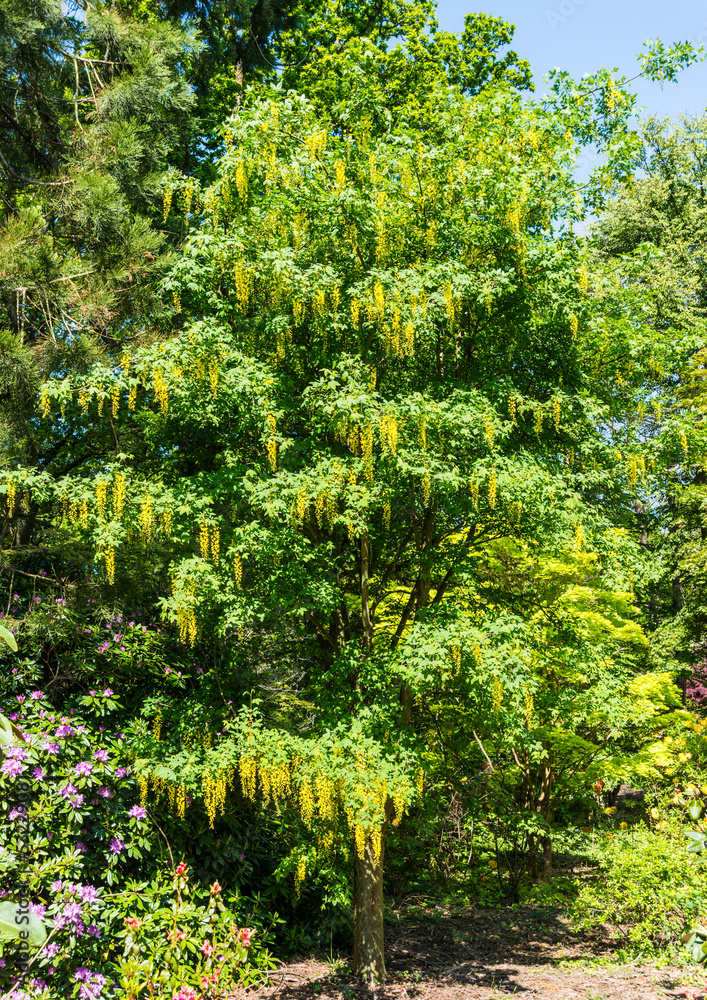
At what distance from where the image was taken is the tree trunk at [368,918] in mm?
7055

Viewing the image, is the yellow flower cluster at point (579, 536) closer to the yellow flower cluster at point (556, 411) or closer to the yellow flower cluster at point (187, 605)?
the yellow flower cluster at point (556, 411)

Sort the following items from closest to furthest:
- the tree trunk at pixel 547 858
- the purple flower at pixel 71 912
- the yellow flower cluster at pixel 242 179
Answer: the purple flower at pixel 71 912
the yellow flower cluster at pixel 242 179
the tree trunk at pixel 547 858

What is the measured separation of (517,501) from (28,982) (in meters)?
4.81

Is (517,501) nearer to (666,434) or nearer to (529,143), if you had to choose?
(666,434)

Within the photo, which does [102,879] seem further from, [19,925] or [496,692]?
[19,925]

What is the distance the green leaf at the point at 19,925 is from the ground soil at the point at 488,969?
5881mm

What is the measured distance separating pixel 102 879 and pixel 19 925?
6.55 metres

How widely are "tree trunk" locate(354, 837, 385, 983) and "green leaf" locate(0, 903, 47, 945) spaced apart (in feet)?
22.2

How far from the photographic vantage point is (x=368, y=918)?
715 centimetres

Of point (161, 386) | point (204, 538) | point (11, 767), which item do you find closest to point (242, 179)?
point (161, 386)

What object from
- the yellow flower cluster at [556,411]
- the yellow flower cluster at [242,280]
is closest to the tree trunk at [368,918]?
the yellow flower cluster at [556,411]

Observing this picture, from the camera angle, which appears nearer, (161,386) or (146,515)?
(146,515)

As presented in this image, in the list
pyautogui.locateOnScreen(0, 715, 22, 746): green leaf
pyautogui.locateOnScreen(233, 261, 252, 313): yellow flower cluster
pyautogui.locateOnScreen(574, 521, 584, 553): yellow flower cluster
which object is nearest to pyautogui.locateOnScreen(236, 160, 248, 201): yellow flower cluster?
pyautogui.locateOnScreen(233, 261, 252, 313): yellow flower cluster

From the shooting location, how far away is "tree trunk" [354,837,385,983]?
23.1ft
